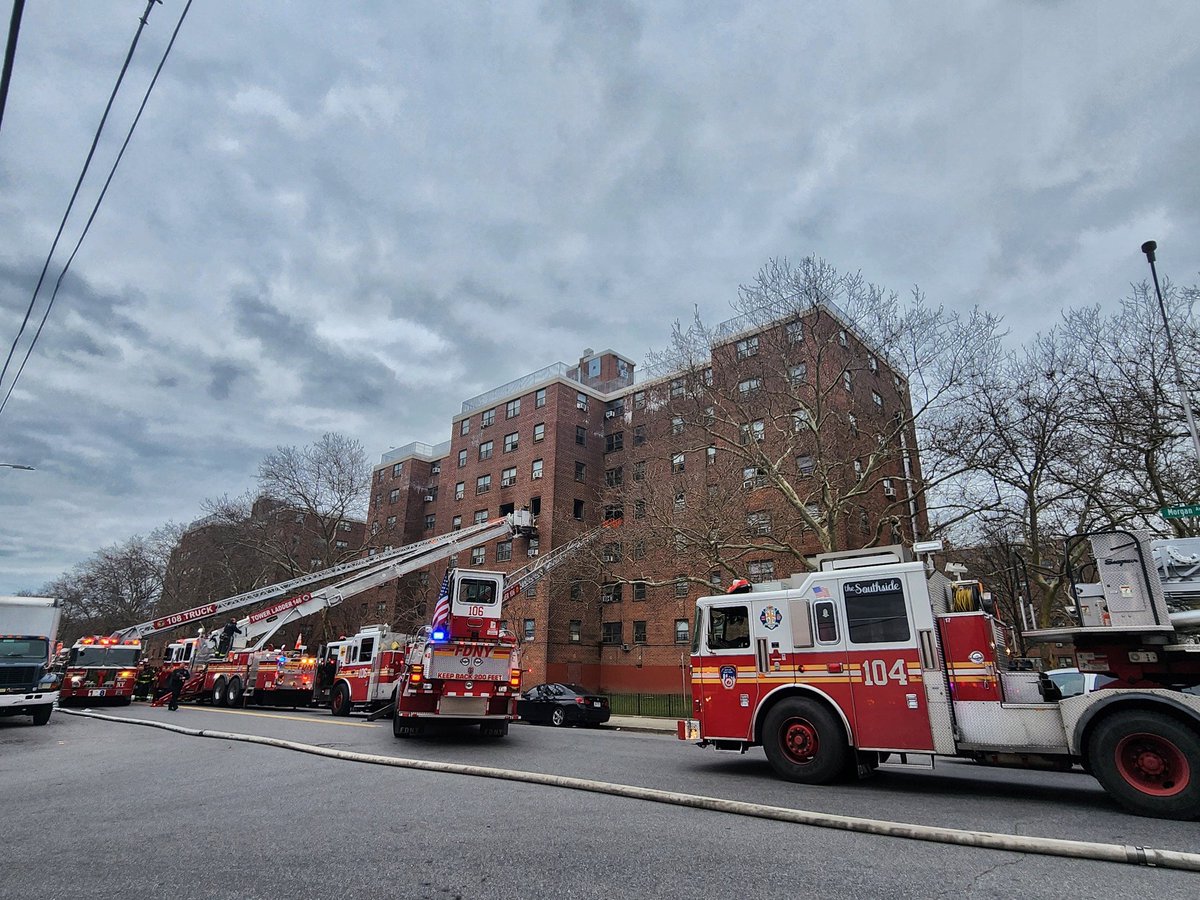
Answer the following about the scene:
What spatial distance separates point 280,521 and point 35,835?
42532mm

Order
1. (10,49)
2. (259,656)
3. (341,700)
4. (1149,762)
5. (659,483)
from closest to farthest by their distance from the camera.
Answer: (10,49) < (1149,762) < (341,700) < (259,656) < (659,483)

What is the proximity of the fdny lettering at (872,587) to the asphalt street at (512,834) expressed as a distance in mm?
2353

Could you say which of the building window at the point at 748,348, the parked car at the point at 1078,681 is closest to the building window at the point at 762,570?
the building window at the point at 748,348

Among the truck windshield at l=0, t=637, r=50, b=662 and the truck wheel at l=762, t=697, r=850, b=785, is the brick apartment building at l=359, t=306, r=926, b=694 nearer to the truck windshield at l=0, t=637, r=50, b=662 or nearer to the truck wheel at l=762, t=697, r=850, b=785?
the truck wheel at l=762, t=697, r=850, b=785

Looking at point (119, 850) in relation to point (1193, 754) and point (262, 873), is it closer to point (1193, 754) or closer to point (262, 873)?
point (262, 873)

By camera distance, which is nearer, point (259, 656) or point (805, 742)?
point (805, 742)

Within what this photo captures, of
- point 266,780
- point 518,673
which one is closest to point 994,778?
point 518,673

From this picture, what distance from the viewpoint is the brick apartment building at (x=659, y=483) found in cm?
2344

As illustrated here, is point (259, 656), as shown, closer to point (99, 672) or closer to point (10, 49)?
point (99, 672)

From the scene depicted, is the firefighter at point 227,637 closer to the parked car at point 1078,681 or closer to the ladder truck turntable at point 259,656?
the ladder truck turntable at point 259,656

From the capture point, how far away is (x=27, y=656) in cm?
1750

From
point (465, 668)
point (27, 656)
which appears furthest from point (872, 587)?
point (27, 656)

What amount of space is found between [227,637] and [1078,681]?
27789 mm

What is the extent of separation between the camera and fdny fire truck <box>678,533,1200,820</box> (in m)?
6.82
